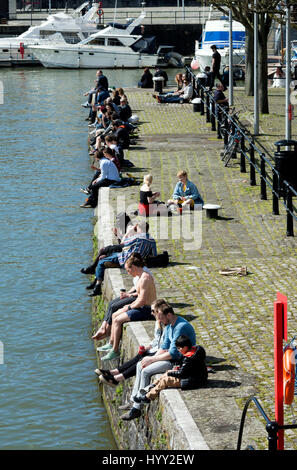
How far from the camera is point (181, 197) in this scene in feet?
63.7

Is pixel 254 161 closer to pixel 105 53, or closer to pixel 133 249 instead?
pixel 133 249

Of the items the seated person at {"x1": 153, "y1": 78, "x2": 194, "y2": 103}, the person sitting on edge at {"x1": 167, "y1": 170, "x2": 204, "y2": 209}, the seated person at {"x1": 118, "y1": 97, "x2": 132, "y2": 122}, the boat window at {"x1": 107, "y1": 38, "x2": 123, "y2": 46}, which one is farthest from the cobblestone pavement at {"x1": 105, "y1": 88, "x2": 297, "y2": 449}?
the boat window at {"x1": 107, "y1": 38, "x2": 123, "y2": 46}

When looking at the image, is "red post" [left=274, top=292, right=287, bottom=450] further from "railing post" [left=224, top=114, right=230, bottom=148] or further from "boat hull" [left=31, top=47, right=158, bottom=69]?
"boat hull" [left=31, top=47, right=158, bottom=69]

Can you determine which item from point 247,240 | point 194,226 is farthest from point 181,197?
point 247,240

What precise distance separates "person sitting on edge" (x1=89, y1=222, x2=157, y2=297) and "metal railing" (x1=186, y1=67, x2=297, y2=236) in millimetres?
2465

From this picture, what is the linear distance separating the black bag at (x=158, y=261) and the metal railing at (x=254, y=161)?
7.21 feet

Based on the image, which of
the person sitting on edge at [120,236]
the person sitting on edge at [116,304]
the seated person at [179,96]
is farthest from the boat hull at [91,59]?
the person sitting on edge at [116,304]

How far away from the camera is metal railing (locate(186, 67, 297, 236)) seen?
17562 millimetres

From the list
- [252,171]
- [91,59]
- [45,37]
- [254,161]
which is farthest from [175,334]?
[45,37]

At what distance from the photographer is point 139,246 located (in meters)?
15.5

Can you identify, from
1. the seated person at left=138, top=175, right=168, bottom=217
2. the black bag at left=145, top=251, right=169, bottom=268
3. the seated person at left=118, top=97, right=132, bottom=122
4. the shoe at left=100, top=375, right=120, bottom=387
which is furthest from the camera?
the seated person at left=118, top=97, right=132, bottom=122

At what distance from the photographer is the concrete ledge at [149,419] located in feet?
30.9

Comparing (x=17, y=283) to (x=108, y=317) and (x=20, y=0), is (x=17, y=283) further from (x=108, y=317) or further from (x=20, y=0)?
(x=20, y=0)

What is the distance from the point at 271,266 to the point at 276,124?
1555 cm
